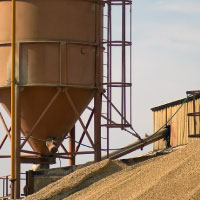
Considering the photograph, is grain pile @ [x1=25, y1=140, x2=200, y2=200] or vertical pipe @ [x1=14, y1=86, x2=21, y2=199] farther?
vertical pipe @ [x1=14, y1=86, x2=21, y2=199]

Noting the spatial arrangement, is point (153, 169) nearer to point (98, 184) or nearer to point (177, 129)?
point (98, 184)

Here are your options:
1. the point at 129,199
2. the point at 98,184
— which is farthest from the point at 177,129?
the point at 129,199

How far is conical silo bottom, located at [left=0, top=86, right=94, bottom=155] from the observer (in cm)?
2706

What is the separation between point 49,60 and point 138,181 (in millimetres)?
7128

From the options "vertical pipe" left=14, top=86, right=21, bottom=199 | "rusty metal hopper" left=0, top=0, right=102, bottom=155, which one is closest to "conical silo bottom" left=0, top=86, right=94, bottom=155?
"rusty metal hopper" left=0, top=0, right=102, bottom=155

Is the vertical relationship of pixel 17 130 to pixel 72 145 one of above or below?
above

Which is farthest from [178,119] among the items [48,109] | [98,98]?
[48,109]

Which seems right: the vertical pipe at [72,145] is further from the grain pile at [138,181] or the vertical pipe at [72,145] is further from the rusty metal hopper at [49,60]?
A: the grain pile at [138,181]

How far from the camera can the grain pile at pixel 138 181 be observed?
64.4 ft

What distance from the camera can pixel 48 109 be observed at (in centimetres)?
2703

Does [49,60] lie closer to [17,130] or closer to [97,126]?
[17,130]

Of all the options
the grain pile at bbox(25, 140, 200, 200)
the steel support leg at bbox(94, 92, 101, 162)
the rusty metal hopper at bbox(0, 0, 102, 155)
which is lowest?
the grain pile at bbox(25, 140, 200, 200)

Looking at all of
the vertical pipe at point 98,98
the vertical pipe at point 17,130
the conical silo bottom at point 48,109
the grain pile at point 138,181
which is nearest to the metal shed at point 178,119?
the vertical pipe at point 98,98

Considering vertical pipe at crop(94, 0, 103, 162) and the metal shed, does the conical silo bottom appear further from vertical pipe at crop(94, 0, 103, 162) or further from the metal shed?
the metal shed
